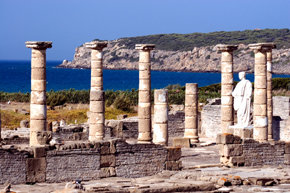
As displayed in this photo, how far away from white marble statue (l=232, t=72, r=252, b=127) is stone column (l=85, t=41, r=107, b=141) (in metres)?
4.72

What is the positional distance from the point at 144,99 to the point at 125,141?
254 inches

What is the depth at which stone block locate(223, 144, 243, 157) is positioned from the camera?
901 inches

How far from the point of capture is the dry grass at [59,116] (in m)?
35.7

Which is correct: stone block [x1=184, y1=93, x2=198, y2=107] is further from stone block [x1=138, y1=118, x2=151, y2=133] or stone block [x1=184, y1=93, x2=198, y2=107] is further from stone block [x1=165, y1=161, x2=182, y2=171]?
stone block [x1=165, y1=161, x2=182, y2=171]

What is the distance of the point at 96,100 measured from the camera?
2550 centimetres

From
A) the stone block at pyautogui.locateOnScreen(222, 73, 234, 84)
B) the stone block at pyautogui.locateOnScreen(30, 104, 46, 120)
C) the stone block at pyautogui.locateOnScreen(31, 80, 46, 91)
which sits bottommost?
the stone block at pyautogui.locateOnScreen(30, 104, 46, 120)

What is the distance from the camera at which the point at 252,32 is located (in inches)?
5906

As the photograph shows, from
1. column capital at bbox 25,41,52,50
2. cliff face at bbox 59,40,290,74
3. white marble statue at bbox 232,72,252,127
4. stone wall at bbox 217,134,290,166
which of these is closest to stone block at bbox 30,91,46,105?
column capital at bbox 25,41,52,50

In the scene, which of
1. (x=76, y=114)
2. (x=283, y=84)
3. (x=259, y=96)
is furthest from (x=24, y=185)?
(x=283, y=84)

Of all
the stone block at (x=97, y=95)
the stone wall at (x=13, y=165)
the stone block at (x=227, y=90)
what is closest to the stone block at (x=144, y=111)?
the stone block at (x=97, y=95)

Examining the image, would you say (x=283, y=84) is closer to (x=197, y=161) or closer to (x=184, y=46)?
(x=197, y=161)

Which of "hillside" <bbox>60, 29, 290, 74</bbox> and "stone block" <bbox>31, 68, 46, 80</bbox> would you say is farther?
"hillside" <bbox>60, 29, 290, 74</bbox>

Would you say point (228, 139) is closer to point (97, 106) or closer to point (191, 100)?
point (97, 106)

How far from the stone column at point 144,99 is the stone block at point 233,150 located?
14.6 feet
